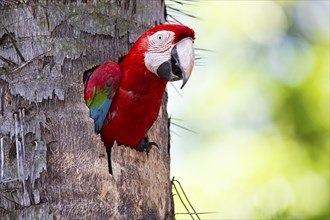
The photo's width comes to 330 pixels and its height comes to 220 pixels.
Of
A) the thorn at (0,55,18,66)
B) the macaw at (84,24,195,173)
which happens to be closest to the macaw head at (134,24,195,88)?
the macaw at (84,24,195,173)

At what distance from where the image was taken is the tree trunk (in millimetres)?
3748

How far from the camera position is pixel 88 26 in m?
4.11

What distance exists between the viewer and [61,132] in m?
3.86

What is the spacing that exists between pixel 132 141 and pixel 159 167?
0.21 meters

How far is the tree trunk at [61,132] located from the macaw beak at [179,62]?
0.30 m

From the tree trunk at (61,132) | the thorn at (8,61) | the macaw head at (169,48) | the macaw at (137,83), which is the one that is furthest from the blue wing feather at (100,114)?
the thorn at (8,61)

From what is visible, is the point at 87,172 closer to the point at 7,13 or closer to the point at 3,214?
the point at 3,214

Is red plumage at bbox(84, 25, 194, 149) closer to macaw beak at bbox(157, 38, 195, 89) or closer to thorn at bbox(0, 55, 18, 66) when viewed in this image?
macaw beak at bbox(157, 38, 195, 89)

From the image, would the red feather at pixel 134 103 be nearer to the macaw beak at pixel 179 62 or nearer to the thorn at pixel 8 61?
the macaw beak at pixel 179 62

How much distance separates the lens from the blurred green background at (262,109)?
20.2 ft

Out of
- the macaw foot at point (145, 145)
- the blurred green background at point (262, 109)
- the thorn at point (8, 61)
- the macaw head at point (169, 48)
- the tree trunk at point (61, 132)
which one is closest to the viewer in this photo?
the tree trunk at point (61, 132)

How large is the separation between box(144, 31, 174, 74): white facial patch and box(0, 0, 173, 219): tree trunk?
19cm

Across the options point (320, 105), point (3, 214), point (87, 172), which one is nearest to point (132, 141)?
point (87, 172)

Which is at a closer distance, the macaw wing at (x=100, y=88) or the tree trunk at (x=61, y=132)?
the tree trunk at (x=61, y=132)
